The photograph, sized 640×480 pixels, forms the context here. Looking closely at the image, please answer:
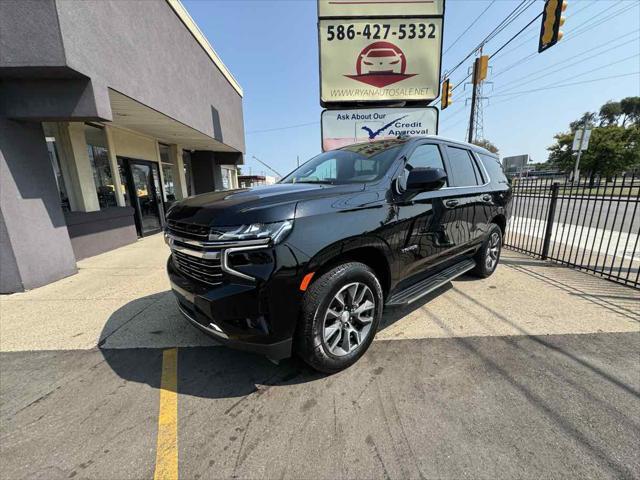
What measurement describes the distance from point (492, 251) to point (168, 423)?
4.86 metres

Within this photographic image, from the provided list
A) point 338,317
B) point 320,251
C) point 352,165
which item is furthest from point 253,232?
point 352,165

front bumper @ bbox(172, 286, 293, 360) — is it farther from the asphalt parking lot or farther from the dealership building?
the dealership building

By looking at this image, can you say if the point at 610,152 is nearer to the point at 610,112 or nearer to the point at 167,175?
the point at 167,175

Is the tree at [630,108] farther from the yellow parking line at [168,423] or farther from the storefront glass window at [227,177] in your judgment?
the yellow parking line at [168,423]

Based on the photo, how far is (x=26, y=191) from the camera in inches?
175

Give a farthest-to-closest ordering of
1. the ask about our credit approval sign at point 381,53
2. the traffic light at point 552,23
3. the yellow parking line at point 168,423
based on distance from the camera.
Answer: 1. the ask about our credit approval sign at point 381,53
2. the traffic light at point 552,23
3. the yellow parking line at point 168,423

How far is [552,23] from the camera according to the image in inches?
266

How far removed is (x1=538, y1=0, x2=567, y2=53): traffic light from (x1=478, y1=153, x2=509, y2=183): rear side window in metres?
4.68

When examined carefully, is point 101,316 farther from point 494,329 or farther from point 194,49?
point 194,49

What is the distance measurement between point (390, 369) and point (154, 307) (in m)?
3.07

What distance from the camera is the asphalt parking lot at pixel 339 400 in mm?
1707

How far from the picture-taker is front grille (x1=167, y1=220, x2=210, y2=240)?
2.04 m

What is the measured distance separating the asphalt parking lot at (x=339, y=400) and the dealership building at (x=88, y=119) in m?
1.70

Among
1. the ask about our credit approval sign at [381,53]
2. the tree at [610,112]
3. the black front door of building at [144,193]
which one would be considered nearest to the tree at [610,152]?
the ask about our credit approval sign at [381,53]
